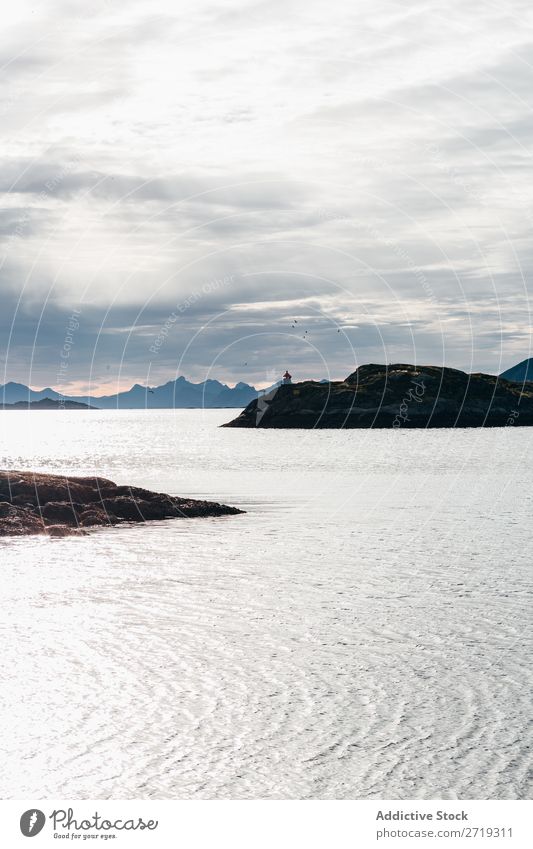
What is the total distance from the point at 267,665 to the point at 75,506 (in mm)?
28801

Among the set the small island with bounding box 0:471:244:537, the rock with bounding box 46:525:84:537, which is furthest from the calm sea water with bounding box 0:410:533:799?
the small island with bounding box 0:471:244:537

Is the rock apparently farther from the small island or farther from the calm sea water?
the calm sea water

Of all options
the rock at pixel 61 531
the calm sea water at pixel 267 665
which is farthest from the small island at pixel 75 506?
the calm sea water at pixel 267 665

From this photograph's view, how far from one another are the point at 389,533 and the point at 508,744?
26546 millimetres

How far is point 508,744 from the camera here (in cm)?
1386

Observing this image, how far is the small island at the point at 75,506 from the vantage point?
42.2 meters

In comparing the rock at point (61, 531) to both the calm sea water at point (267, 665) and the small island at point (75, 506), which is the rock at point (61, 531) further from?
the calm sea water at point (267, 665)

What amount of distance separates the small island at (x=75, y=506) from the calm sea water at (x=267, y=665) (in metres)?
3.45

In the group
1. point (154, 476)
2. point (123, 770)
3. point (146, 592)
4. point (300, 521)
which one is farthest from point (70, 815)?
point (154, 476)

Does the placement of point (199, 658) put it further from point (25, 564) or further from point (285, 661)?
point (25, 564)

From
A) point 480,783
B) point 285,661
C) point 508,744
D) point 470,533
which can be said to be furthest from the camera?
point 470,533

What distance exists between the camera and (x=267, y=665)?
1822cm

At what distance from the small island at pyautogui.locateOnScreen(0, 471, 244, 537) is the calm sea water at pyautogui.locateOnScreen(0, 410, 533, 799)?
3449mm

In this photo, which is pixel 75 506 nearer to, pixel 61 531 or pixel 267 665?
pixel 61 531
